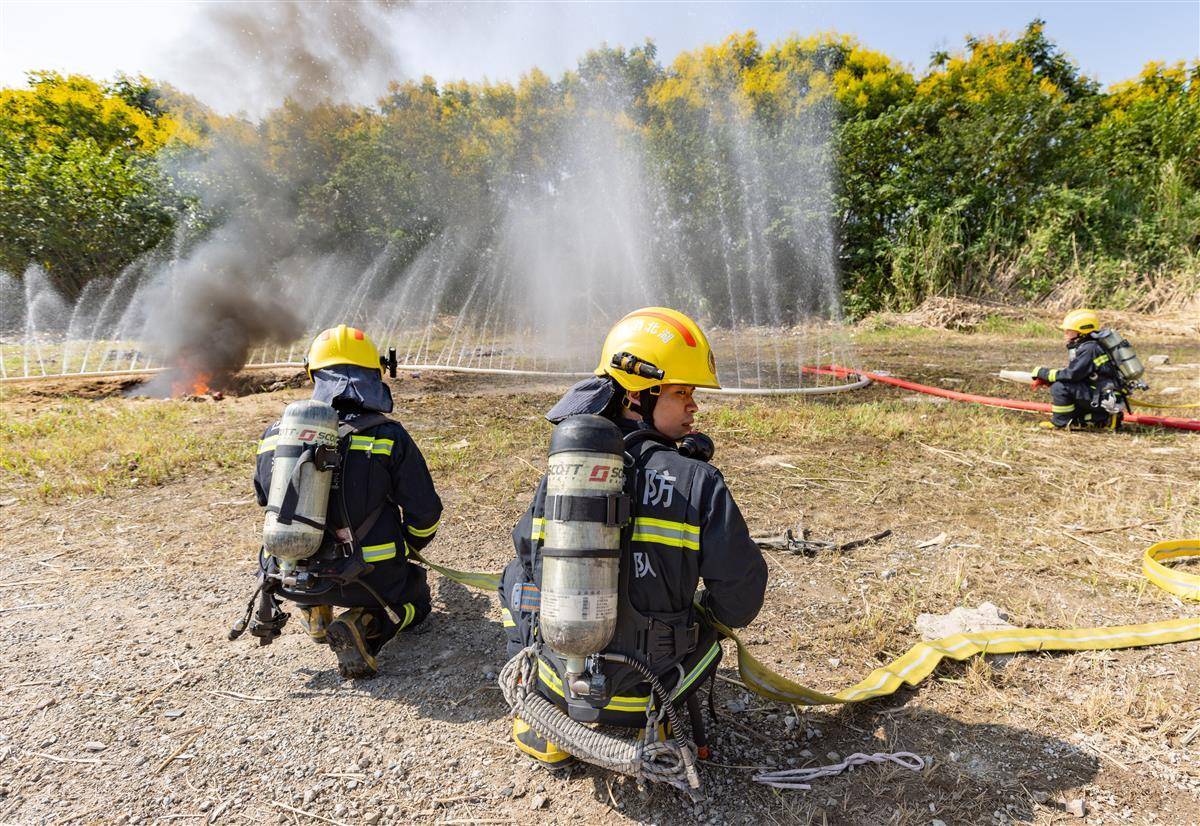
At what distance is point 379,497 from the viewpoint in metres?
3.02

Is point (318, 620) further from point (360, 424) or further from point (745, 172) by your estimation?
point (745, 172)

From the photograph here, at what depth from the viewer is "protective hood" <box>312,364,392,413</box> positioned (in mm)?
3021

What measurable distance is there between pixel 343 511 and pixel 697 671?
1680 mm

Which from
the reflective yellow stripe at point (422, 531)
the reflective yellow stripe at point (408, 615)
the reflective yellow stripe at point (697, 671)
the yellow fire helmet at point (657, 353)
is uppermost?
the yellow fire helmet at point (657, 353)

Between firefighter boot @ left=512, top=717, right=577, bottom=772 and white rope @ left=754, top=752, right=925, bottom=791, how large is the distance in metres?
0.72

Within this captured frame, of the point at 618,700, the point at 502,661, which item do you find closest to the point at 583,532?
the point at 618,700

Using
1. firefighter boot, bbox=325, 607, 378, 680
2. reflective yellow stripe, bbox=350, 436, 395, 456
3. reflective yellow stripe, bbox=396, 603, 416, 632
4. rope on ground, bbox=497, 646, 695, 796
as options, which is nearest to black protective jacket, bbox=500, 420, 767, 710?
rope on ground, bbox=497, 646, 695, 796

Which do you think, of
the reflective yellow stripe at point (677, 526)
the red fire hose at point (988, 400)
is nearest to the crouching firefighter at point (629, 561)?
the reflective yellow stripe at point (677, 526)

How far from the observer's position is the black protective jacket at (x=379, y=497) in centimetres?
291

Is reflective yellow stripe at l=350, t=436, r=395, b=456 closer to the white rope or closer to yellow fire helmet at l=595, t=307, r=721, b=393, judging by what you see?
yellow fire helmet at l=595, t=307, r=721, b=393

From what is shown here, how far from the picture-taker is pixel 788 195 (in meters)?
21.0

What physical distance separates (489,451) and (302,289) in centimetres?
1737

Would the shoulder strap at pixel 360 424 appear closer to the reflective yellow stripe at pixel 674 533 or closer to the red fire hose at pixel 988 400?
the reflective yellow stripe at pixel 674 533

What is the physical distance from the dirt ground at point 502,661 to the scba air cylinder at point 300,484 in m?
0.82
